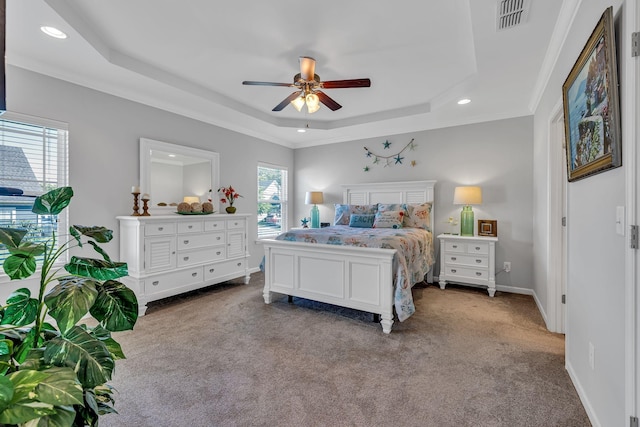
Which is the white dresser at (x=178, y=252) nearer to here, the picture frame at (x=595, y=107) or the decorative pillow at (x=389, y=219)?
the decorative pillow at (x=389, y=219)

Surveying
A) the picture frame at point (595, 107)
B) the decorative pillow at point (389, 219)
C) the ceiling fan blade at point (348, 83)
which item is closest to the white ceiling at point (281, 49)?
the ceiling fan blade at point (348, 83)

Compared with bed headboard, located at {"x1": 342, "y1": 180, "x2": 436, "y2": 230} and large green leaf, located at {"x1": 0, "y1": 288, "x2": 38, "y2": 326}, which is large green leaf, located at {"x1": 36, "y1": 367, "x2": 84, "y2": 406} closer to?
large green leaf, located at {"x1": 0, "y1": 288, "x2": 38, "y2": 326}

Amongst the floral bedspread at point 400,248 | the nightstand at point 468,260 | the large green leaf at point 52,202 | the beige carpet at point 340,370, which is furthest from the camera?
the nightstand at point 468,260

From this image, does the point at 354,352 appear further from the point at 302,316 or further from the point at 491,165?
the point at 491,165

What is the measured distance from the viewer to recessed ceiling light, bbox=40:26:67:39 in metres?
Answer: 2.20

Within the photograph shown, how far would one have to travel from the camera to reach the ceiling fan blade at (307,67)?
2629 mm

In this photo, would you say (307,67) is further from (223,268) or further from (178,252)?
(223,268)

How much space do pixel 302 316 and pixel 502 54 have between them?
3131mm

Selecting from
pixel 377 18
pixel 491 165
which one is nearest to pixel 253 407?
pixel 377 18

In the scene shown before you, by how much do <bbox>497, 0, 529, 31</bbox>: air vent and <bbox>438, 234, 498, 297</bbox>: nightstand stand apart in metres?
Answer: 2.55

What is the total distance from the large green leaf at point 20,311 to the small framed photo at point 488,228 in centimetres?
456

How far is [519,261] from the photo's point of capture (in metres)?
4.00

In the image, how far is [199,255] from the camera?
149 inches

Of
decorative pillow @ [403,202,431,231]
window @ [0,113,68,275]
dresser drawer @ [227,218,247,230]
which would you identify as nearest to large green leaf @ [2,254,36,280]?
window @ [0,113,68,275]
